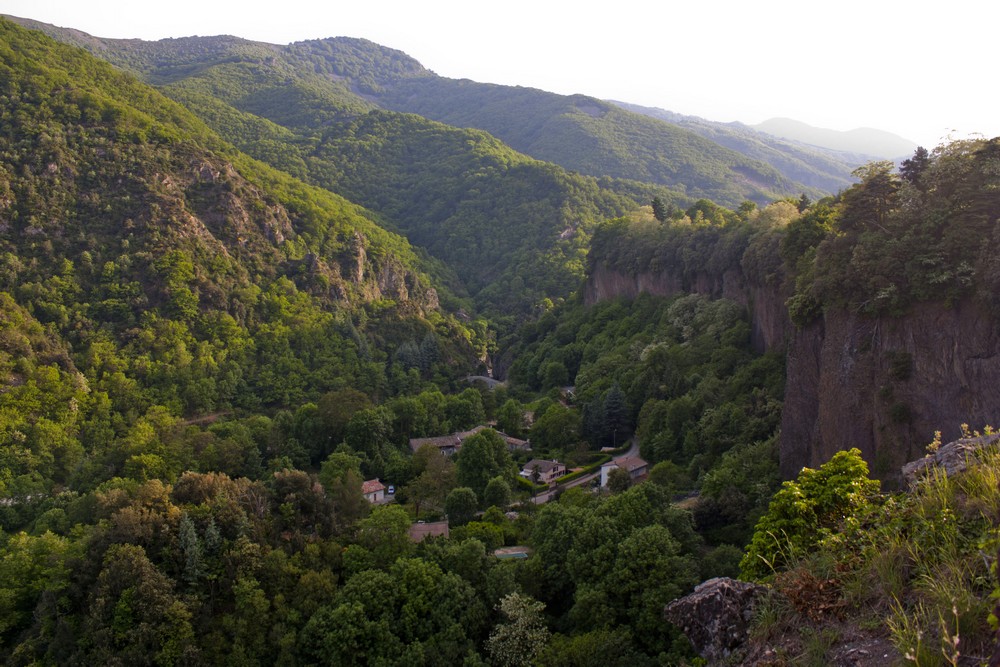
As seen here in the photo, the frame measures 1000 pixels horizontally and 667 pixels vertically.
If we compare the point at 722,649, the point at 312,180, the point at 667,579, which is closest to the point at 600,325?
the point at 667,579

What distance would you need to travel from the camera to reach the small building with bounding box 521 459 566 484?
124 feet

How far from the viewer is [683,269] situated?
47.9 m

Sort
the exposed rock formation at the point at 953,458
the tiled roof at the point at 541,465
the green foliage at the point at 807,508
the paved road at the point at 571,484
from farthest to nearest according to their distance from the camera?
the tiled roof at the point at 541,465, the paved road at the point at 571,484, the green foliage at the point at 807,508, the exposed rock formation at the point at 953,458

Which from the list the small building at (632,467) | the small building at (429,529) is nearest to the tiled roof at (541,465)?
the small building at (632,467)

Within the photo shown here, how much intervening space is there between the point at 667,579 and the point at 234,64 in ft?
676

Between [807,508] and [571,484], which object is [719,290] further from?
[807,508]

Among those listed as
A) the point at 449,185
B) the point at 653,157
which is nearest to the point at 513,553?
the point at 449,185

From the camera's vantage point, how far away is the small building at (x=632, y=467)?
113ft

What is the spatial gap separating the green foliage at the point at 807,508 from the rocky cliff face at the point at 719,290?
18784mm

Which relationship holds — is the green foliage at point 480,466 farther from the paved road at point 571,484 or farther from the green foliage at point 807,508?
the green foliage at point 807,508

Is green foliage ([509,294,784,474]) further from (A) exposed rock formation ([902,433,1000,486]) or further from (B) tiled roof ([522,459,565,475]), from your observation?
(A) exposed rock formation ([902,433,1000,486])

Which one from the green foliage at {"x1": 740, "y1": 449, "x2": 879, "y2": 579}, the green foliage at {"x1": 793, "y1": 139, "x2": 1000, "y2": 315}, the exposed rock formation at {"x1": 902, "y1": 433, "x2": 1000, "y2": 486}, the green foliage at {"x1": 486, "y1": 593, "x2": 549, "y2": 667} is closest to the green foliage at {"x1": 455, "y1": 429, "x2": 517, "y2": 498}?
the green foliage at {"x1": 486, "y1": 593, "x2": 549, "y2": 667}

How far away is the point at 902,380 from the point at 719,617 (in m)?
13.9

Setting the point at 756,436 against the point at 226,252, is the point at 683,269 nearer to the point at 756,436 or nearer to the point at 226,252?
the point at 756,436
